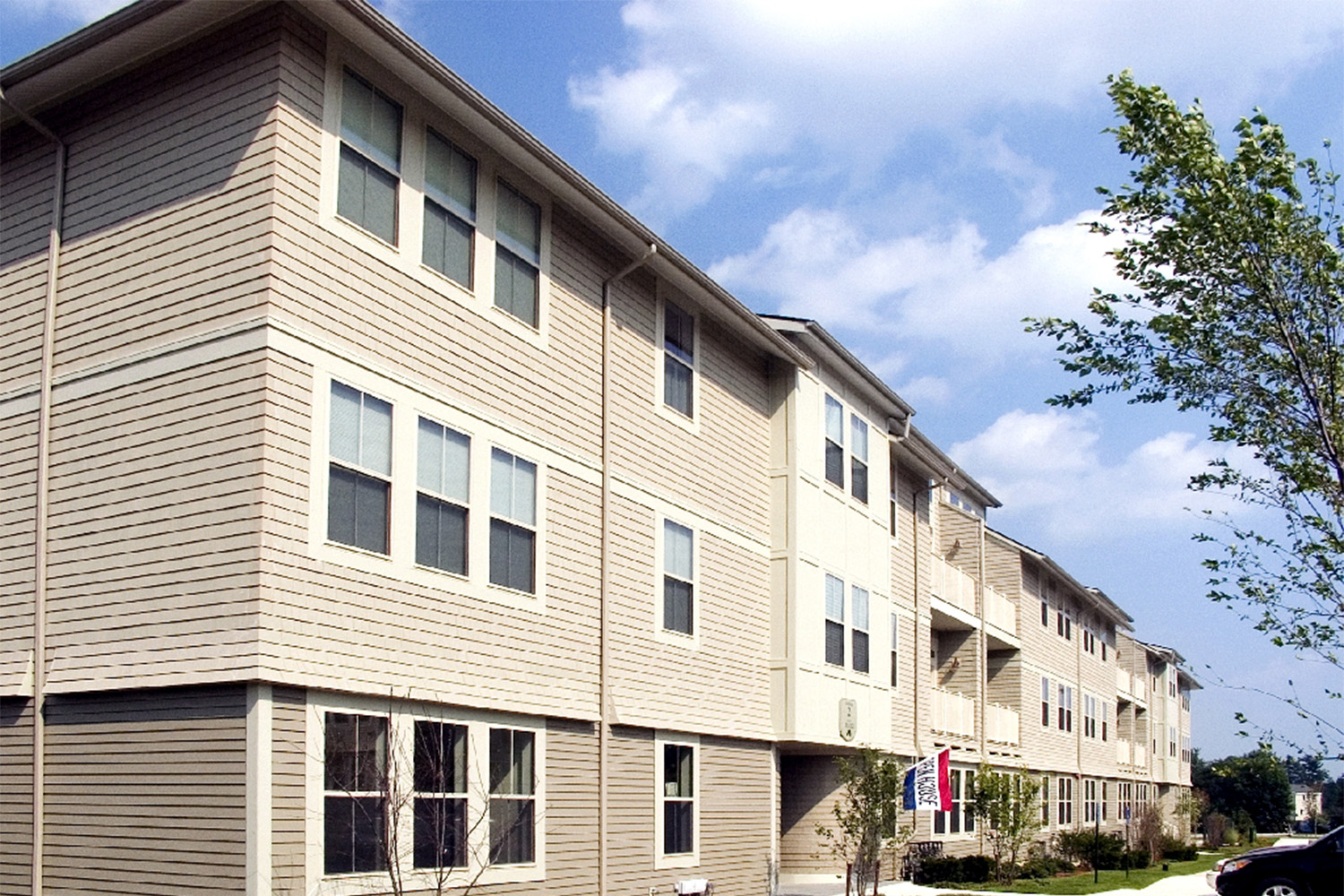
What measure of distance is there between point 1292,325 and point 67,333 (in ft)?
38.6

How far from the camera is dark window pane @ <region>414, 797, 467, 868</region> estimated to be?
49.6 feet

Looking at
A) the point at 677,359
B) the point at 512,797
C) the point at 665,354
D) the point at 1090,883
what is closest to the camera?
the point at 512,797

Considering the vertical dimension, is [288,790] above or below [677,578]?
below

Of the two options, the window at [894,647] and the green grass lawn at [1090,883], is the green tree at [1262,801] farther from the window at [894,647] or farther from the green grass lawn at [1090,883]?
the window at [894,647]

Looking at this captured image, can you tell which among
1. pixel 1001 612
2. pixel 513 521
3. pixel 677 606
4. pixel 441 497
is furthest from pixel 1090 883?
pixel 441 497

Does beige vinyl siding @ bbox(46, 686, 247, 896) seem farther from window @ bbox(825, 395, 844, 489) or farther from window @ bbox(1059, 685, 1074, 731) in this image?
window @ bbox(1059, 685, 1074, 731)

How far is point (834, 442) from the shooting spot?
26594 millimetres

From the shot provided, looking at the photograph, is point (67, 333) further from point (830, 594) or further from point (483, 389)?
point (830, 594)

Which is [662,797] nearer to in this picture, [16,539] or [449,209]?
[449,209]

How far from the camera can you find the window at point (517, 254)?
17609mm

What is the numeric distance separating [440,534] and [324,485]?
200cm

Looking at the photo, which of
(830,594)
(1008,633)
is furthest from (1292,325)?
(1008,633)

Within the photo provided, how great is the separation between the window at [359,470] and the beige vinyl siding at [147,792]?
2.01 meters

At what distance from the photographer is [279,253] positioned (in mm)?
14000
